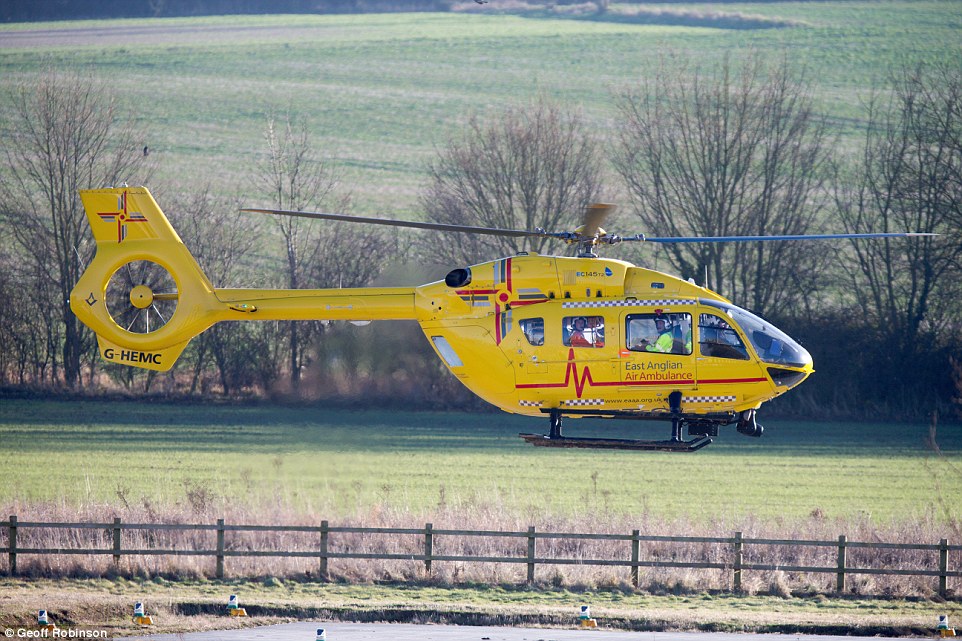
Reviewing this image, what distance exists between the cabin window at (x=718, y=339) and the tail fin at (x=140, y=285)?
7.57 m

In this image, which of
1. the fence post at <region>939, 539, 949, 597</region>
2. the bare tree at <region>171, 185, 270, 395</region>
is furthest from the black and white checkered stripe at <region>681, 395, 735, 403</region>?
the bare tree at <region>171, 185, 270, 395</region>

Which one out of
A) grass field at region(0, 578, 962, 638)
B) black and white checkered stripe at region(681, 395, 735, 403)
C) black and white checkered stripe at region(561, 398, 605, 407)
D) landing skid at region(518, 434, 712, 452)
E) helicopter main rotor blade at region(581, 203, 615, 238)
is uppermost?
helicopter main rotor blade at region(581, 203, 615, 238)

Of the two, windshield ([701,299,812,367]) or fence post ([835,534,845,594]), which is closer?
windshield ([701,299,812,367])

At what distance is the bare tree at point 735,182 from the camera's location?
4725 centimetres

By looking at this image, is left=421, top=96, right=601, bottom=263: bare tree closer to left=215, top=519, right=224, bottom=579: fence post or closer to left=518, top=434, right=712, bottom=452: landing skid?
left=215, top=519, right=224, bottom=579: fence post

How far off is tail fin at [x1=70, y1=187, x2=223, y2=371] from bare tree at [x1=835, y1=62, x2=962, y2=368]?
32469mm

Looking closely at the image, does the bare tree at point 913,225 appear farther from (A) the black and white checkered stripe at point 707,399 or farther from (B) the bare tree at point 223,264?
(A) the black and white checkered stripe at point 707,399

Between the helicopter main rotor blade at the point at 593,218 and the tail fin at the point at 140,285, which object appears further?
the tail fin at the point at 140,285

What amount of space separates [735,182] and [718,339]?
3179 centimetres

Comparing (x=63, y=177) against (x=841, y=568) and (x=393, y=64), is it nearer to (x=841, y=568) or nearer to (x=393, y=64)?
(x=393, y=64)

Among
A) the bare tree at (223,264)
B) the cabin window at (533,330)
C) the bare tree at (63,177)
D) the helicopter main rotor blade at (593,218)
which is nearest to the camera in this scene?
the helicopter main rotor blade at (593,218)

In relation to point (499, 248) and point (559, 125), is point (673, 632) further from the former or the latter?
point (559, 125)

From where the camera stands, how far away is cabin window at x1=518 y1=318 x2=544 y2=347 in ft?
57.8

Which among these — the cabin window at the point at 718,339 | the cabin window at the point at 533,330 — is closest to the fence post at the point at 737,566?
the cabin window at the point at 718,339
